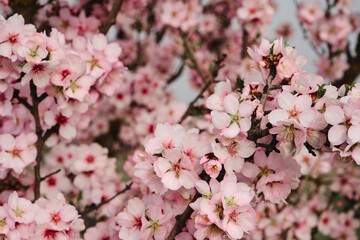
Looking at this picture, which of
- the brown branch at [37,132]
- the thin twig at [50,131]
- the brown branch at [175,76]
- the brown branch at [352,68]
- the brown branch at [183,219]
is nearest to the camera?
the brown branch at [183,219]

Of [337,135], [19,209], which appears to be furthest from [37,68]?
[337,135]

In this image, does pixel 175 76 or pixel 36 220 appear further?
pixel 175 76

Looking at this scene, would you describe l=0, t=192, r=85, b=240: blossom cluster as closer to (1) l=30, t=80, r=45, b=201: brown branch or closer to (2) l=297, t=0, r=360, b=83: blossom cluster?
(1) l=30, t=80, r=45, b=201: brown branch

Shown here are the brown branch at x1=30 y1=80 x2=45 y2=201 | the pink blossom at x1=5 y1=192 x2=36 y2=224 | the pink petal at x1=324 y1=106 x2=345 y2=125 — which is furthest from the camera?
the brown branch at x1=30 y1=80 x2=45 y2=201

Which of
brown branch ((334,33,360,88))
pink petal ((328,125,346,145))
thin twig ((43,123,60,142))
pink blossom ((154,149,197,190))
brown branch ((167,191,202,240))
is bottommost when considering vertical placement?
brown branch ((334,33,360,88))

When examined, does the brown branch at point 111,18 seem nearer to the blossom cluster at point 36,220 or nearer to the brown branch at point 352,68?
the blossom cluster at point 36,220

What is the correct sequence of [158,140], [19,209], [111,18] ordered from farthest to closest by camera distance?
[111,18] < [19,209] < [158,140]

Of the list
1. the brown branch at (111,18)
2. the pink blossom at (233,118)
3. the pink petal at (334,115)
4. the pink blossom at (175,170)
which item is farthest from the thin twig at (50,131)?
the pink petal at (334,115)

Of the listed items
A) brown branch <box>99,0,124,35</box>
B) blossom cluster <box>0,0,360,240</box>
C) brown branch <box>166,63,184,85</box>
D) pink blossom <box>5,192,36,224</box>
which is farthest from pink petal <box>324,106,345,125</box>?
→ brown branch <box>166,63,184,85</box>

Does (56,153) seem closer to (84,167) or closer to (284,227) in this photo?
(84,167)

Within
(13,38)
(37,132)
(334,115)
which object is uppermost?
(13,38)

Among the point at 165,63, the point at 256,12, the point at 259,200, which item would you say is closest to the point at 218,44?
the point at 165,63

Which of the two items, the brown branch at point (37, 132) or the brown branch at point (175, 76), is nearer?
the brown branch at point (37, 132)

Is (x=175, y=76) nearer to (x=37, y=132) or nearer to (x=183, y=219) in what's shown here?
(x=37, y=132)
